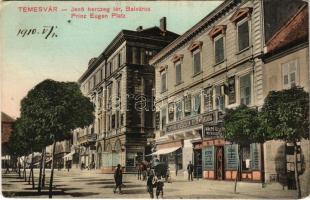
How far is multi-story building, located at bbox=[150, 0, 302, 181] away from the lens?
13.3 meters

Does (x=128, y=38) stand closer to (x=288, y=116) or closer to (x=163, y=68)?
(x=163, y=68)

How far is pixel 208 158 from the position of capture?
15.3 m

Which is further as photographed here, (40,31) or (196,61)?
(196,61)

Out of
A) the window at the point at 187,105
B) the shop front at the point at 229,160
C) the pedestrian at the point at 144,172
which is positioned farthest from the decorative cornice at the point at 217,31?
the pedestrian at the point at 144,172

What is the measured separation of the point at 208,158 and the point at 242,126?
10.1 ft

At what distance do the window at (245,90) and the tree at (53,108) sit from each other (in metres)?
5.04

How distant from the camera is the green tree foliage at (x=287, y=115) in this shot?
11555 millimetres

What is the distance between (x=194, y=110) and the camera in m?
15.1

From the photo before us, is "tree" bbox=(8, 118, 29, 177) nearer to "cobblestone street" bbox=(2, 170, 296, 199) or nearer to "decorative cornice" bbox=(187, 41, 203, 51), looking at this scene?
"cobblestone street" bbox=(2, 170, 296, 199)

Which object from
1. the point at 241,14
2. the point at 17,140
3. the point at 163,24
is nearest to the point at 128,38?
the point at 163,24

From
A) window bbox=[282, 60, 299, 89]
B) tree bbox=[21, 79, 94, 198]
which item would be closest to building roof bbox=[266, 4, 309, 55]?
window bbox=[282, 60, 299, 89]

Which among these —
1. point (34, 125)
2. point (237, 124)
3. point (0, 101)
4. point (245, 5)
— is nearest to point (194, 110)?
point (237, 124)

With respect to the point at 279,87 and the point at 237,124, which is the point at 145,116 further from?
the point at 279,87

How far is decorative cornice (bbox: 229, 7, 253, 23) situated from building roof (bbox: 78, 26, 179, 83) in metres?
1.96
